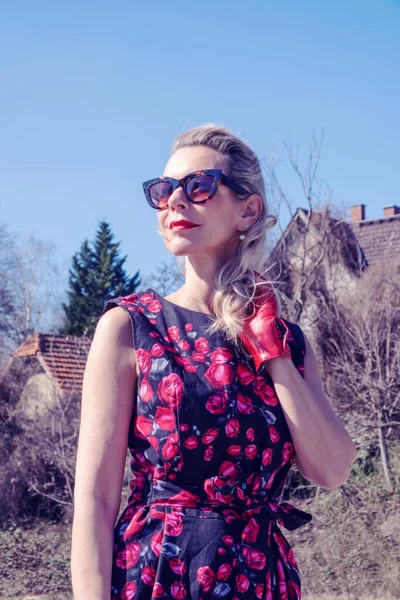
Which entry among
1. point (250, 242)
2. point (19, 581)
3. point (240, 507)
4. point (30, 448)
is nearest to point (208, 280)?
point (250, 242)

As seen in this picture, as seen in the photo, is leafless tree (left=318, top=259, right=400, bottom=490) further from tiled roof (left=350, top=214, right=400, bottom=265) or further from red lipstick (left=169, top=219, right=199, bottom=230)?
red lipstick (left=169, top=219, right=199, bottom=230)

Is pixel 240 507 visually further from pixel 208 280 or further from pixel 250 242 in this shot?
pixel 250 242

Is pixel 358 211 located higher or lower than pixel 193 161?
higher

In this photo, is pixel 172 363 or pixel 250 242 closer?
pixel 172 363

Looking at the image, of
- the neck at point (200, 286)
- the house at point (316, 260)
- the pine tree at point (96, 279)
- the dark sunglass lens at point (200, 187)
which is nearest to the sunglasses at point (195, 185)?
the dark sunglass lens at point (200, 187)

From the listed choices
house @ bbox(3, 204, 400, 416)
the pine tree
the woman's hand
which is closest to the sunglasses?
the woman's hand

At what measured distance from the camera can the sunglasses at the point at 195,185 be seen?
2059mm

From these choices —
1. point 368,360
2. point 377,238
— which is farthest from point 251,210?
point 377,238

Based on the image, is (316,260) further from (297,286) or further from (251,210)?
(251,210)

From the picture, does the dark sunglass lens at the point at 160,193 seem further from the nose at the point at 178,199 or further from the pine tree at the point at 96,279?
the pine tree at the point at 96,279

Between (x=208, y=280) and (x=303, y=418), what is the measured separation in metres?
0.49

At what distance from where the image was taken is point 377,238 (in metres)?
14.2

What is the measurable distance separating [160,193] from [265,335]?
538 millimetres

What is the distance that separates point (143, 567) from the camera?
5.70 feet
